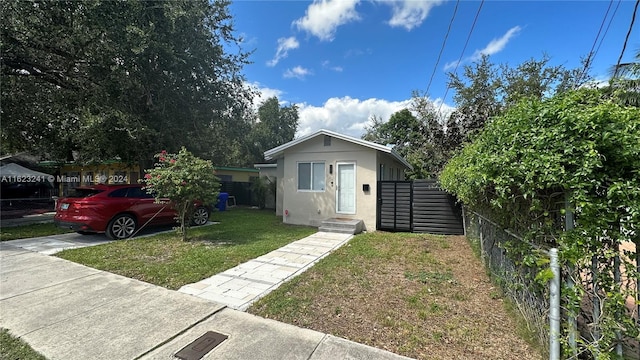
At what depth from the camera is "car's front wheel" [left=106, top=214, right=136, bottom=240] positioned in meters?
7.44

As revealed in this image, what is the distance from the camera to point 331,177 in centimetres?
980

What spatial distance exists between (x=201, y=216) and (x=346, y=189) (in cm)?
552

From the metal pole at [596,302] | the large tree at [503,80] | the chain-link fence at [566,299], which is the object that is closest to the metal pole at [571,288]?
the chain-link fence at [566,299]

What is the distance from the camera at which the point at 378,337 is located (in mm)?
2846

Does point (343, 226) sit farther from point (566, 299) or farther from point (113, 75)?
point (113, 75)

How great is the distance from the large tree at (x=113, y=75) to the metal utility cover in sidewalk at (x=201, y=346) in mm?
8373

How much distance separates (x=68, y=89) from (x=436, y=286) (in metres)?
13.3

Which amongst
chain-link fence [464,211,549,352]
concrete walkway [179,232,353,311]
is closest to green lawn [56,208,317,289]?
concrete walkway [179,232,353,311]

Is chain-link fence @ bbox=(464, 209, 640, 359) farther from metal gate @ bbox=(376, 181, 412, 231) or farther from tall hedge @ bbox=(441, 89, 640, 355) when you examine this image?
metal gate @ bbox=(376, 181, 412, 231)

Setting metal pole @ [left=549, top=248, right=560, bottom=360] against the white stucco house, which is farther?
the white stucco house

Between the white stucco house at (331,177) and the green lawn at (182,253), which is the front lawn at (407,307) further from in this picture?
the white stucco house at (331,177)

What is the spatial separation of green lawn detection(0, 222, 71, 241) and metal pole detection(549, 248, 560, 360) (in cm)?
1181

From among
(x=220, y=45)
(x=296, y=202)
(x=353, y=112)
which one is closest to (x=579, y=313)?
(x=296, y=202)

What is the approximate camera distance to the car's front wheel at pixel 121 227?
293 inches
